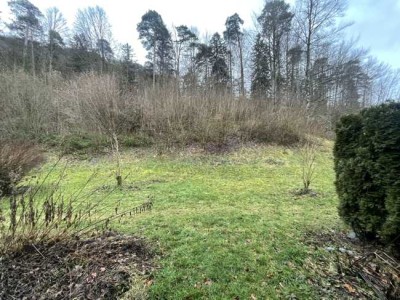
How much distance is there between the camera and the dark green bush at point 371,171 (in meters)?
2.62

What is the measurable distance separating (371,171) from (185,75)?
14665 millimetres

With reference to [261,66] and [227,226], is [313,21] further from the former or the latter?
[227,226]

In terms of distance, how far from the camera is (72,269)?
2422 mm

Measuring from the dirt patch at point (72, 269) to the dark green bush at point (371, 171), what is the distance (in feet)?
8.69

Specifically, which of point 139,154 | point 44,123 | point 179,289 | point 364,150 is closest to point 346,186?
point 364,150

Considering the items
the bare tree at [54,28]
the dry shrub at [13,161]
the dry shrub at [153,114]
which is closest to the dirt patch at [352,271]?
the dry shrub at [13,161]

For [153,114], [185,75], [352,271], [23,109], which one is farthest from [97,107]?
[352,271]

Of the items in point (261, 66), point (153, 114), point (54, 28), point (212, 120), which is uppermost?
point (54, 28)

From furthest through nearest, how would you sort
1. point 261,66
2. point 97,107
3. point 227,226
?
1. point 261,66
2. point 97,107
3. point 227,226

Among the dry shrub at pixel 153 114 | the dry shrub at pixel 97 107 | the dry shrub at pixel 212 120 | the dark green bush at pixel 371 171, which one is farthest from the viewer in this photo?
the dry shrub at pixel 97 107

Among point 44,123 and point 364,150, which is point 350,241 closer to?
point 364,150

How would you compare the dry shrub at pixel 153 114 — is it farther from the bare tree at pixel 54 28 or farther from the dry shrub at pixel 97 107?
the bare tree at pixel 54 28

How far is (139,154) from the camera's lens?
11.3 metres

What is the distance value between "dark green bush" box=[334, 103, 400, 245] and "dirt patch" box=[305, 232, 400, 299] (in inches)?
13.0
